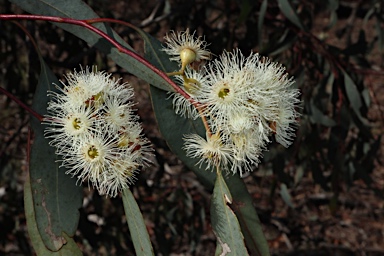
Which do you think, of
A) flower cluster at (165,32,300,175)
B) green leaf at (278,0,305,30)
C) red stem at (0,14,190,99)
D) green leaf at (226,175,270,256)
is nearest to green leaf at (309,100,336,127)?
green leaf at (278,0,305,30)

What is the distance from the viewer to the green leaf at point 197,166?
117cm

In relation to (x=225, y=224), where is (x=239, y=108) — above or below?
above

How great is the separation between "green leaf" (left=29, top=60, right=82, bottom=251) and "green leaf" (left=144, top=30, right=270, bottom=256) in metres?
0.22

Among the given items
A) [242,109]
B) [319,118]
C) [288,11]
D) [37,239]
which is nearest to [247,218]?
[242,109]

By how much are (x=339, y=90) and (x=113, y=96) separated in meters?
1.27

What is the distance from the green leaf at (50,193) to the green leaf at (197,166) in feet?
0.73

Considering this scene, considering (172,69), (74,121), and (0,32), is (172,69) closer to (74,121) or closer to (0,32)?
(74,121)

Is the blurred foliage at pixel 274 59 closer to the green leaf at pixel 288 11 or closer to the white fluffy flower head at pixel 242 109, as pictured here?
the green leaf at pixel 288 11

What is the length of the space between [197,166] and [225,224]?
0.57 ft

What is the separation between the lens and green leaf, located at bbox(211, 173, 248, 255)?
40.4 inches

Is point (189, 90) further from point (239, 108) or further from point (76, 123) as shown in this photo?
point (76, 123)

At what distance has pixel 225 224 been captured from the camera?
1052 millimetres

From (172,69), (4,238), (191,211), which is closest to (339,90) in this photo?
(191,211)

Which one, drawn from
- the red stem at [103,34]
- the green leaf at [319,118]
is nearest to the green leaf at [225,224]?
the red stem at [103,34]
